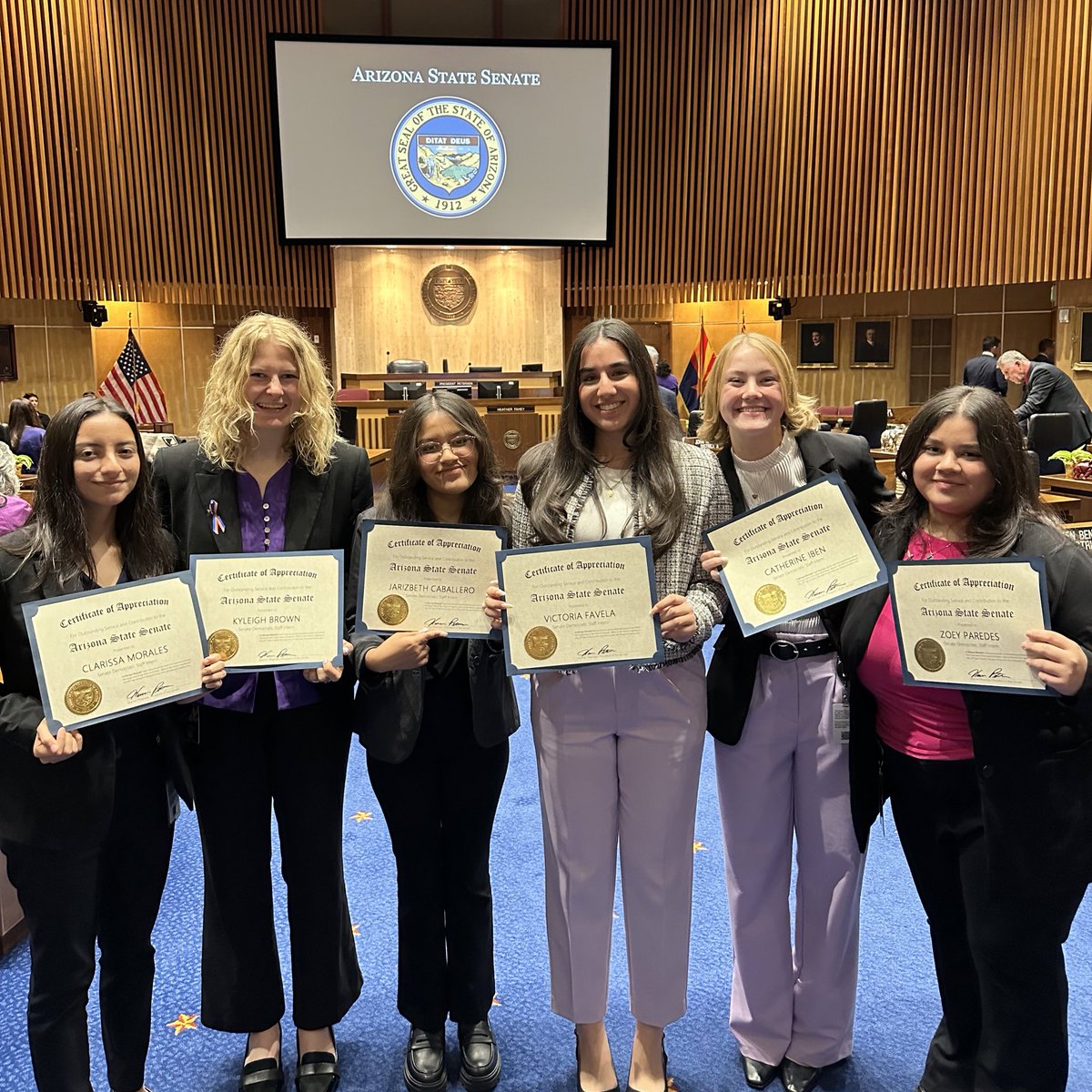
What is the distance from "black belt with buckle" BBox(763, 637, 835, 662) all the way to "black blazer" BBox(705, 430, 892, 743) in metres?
0.03

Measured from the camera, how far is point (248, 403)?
1937 millimetres

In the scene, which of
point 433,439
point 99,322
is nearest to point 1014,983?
point 433,439

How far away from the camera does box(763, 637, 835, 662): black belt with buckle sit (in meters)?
1.94

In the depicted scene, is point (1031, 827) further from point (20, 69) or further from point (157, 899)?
point (20, 69)

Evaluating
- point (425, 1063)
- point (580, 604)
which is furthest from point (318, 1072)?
point (580, 604)

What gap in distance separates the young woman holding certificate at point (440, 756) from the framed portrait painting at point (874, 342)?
13.0 metres

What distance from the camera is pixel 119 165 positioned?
1048 centimetres

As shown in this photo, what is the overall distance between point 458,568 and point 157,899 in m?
0.95

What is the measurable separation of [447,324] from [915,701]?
12.2 m

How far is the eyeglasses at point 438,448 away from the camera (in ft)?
6.26

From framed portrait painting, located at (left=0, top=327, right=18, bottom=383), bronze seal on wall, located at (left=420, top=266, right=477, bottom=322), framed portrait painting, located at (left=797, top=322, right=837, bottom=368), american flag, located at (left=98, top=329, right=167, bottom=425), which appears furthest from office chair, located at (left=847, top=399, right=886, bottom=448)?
framed portrait painting, located at (left=0, top=327, right=18, bottom=383)

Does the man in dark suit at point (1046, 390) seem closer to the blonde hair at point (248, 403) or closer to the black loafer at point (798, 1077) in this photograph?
the black loafer at point (798, 1077)

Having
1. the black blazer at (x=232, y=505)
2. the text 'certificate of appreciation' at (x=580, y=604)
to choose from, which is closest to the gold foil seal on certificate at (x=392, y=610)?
the black blazer at (x=232, y=505)
